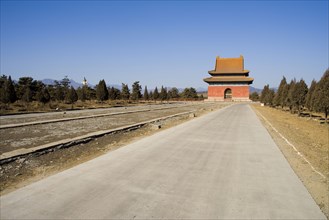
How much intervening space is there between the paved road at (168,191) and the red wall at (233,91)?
3013 inches

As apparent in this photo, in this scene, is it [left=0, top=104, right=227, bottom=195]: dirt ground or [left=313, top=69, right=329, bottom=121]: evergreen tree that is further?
[left=313, top=69, right=329, bottom=121]: evergreen tree

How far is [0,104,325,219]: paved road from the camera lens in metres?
3.84

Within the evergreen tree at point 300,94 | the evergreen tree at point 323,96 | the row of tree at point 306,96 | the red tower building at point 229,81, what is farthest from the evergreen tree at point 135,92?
the evergreen tree at point 323,96

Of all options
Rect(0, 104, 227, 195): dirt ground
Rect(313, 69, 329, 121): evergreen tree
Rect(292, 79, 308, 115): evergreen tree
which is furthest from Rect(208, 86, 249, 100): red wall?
Rect(0, 104, 227, 195): dirt ground

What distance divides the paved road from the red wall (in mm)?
76534

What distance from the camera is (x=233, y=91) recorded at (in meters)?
81.6

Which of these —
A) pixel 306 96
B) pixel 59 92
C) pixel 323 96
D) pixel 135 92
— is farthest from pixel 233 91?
pixel 323 96

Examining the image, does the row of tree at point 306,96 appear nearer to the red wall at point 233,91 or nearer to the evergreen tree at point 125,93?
the red wall at point 233,91

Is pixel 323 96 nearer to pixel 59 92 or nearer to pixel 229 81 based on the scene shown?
pixel 59 92

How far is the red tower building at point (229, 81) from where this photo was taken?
80.5 m

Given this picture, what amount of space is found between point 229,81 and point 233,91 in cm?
357

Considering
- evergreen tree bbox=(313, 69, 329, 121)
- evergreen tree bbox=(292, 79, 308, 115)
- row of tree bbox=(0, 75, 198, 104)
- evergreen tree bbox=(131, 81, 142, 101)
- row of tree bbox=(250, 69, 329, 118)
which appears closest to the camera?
evergreen tree bbox=(313, 69, 329, 121)

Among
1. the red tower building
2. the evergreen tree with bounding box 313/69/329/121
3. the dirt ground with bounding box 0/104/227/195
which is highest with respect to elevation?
the red tower building

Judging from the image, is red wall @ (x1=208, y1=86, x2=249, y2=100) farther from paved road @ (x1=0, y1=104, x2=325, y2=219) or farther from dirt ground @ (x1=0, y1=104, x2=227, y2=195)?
paved road @ (x1=0, y1=104, x2=325, y2=219)
